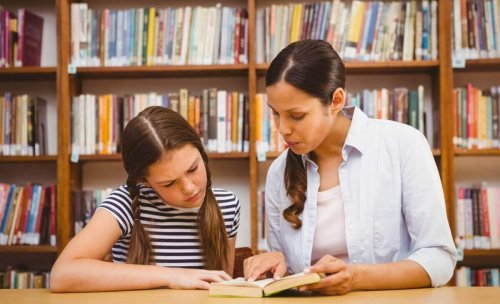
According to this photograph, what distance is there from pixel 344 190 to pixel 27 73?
76.8 inches

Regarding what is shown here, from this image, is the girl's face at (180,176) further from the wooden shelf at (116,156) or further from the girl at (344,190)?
the wooden shelf at (116,156)

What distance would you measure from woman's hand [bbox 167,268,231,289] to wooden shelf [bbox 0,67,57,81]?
179 centimetres

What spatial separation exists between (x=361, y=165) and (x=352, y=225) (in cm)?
16

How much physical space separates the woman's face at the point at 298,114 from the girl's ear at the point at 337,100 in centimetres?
3

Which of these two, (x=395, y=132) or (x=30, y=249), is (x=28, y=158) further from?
(x=395, y=132)

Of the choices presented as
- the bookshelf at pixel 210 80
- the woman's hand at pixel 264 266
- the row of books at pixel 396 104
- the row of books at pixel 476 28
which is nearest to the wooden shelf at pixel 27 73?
the bookshelf at pixel 210 80

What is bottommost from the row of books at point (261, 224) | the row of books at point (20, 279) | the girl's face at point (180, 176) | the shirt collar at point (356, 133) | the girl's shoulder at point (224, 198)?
the row of books at point (20, 279)

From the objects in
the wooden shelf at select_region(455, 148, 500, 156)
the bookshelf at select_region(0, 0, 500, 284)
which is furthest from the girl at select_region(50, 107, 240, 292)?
the wooden shelf at select_region(455, 148, 500, 156)

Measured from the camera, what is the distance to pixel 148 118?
1594mm

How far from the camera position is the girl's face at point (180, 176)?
1.53 m

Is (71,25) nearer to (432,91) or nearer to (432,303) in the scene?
(432,91)

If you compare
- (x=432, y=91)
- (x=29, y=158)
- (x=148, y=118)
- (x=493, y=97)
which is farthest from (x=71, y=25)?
(x=493, y=97)

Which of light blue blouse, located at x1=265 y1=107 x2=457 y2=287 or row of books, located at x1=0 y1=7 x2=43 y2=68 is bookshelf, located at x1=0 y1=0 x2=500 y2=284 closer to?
row of books, located at x1=0 y1=7 x2=43 y2=68

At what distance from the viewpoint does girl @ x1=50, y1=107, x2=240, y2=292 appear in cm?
142
